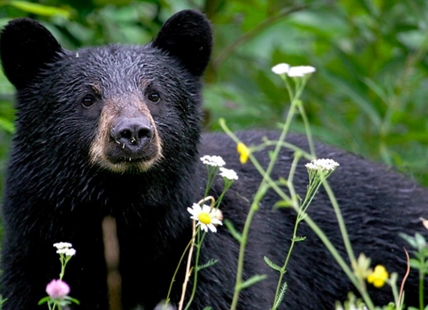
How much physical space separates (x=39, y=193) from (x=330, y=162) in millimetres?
1729

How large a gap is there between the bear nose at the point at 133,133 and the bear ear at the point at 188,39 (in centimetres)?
108

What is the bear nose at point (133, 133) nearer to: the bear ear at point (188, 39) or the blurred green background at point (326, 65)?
the bear ear at point (188, 39)

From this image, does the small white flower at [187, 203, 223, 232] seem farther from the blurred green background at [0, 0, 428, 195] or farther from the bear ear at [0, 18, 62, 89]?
the blurred green background at [0, 0, 428, 195]

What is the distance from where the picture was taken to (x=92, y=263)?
5402 mm

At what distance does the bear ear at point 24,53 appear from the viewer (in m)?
5.63

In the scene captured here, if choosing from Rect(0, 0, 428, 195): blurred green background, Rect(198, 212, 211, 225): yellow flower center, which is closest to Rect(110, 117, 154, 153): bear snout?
Rect(198, 212, 211, 225): yellow flower center

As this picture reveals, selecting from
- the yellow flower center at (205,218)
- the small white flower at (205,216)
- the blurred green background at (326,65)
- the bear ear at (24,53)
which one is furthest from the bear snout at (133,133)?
the blurred green background at (326,65)

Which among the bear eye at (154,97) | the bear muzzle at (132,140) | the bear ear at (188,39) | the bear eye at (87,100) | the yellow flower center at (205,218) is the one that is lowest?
the yellow flower center at (205,218)

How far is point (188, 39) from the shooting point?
232 inches

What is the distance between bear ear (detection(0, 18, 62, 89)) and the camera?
563 centimetres

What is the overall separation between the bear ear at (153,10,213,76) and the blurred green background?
2314 mm

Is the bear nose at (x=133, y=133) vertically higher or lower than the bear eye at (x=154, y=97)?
lower

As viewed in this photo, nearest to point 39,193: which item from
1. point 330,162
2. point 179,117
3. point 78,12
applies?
point 179,117

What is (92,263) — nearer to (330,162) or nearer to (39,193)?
(39,193)
